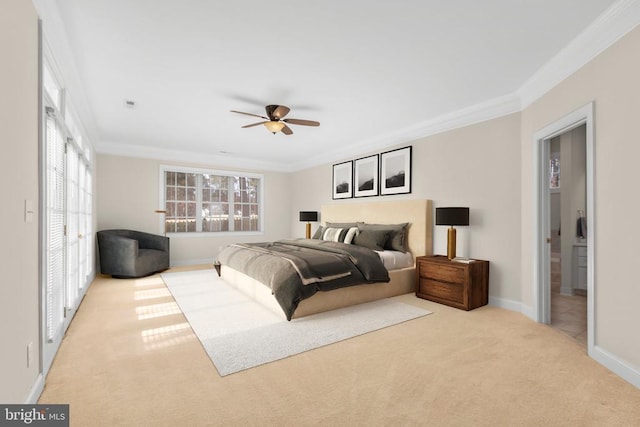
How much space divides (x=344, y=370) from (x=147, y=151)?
6030 mm

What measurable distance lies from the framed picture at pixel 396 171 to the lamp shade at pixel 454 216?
1104 millimetres

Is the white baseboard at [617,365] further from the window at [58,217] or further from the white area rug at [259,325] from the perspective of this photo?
the window at [58,217]

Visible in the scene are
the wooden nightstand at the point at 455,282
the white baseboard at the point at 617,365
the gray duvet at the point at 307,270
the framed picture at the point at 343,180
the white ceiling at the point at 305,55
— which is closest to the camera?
the white baseboard at the point at 617,365

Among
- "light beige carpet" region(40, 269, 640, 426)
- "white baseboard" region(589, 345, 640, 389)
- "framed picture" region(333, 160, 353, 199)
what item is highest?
"framed picture" region(333, 160, 353, 199)

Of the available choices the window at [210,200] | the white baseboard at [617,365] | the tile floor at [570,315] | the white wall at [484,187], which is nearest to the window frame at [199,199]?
the window at [210,200]

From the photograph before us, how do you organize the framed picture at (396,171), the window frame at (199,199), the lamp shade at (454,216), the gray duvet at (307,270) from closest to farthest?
the gray duvet at (307,270) < the lamp shade at (454,216) < the framed picture at (396,171) < the window frame at (199,199)

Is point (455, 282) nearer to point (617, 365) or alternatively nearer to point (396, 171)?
point (617, 365)

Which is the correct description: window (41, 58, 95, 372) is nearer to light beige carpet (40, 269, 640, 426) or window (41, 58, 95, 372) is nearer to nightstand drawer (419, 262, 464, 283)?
light beige carpet (40, 269, 640, 426)

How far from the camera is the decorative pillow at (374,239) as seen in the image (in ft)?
15.0

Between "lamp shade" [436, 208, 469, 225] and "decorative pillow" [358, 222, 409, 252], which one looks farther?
"decorative pillow" [358, 222, 409, 252]
